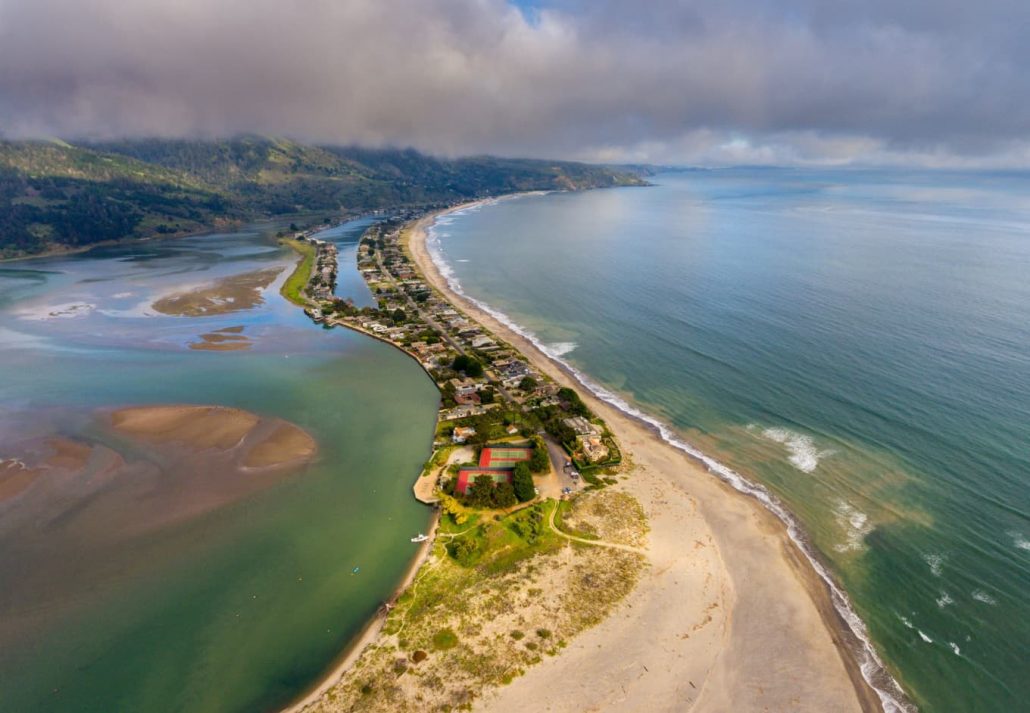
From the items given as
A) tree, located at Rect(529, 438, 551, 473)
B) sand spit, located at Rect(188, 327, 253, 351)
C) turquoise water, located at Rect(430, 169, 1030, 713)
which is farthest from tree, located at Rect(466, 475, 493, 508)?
sand spit, located at Rect(188, 327, 253, 351)

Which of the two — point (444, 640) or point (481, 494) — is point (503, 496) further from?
point (444, 640)

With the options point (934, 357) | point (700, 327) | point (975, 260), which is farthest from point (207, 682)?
point (975, 260)

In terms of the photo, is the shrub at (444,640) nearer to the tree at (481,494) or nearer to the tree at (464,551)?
the tree at (464,551)

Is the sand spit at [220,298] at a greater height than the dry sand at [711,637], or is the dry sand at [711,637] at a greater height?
the sand spit at [220,298]

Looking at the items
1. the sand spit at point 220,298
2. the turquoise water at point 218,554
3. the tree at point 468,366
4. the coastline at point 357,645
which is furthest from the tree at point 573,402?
the sand spit at point 220,298

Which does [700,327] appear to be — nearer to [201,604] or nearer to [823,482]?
[823,482]

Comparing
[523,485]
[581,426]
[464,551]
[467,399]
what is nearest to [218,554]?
[464,551]

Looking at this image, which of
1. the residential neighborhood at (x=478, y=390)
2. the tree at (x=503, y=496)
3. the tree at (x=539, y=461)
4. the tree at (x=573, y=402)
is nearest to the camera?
the tree at (x=503, y=496)
